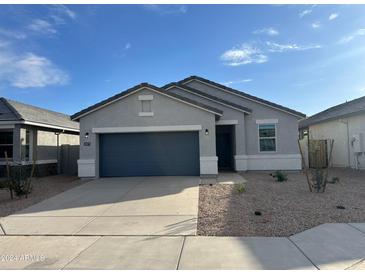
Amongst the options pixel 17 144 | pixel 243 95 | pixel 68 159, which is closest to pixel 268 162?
pixel 243 95

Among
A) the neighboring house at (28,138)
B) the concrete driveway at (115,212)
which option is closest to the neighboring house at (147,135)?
the concrete driveway at (115,212)

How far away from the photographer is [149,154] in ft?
49.6

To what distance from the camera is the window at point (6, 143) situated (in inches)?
661

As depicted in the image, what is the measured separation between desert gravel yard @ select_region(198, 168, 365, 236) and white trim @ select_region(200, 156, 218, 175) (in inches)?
92.2

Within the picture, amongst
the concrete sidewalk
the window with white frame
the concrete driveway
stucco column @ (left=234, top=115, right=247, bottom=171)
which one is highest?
the window with white frame

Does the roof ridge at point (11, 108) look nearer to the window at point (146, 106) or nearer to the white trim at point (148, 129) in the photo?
the white trim at point (148, 129)

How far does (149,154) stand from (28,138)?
23.1 ft

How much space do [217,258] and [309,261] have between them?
1.46 m

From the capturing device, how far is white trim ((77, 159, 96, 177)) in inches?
581

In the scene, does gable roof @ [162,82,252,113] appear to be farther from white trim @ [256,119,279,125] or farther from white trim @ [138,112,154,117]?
white trim @ [138,112,154,117]

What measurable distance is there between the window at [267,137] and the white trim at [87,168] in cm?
903

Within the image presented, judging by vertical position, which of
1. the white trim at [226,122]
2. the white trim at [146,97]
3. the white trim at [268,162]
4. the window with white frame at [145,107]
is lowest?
the white trim at [268,162]

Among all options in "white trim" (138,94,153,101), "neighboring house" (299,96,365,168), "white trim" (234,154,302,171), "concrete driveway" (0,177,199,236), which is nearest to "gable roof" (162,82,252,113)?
"white trim" (234,154,302,171)

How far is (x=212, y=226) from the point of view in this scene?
23.0ft
